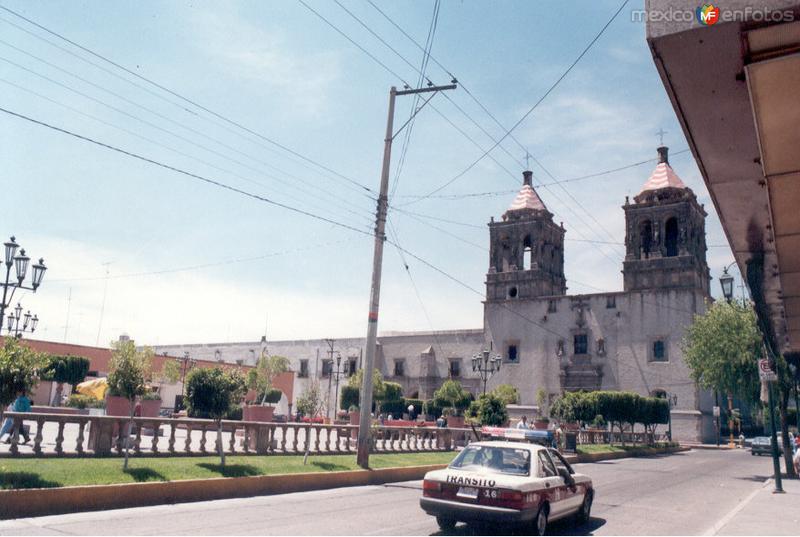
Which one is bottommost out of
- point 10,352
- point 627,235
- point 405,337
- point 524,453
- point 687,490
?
point 687,490

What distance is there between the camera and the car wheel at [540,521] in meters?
8.95

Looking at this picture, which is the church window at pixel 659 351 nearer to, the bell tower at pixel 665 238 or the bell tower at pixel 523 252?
the bell tower at pixel 665 238

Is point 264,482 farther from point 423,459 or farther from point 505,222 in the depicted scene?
point 505,222

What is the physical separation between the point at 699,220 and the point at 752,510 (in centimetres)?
4904

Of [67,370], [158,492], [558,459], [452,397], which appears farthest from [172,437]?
[452,397]

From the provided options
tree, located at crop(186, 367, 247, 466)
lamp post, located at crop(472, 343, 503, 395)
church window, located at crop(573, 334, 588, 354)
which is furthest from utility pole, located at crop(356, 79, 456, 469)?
church window, located at crop(573, 334, 588, 354)

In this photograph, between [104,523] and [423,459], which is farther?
[423,459]

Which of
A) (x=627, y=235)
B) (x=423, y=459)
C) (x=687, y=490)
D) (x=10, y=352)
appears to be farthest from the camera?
(x=627, y=235)

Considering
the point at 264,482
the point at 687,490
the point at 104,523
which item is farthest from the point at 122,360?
the point at 687,490

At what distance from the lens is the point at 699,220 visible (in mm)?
56625

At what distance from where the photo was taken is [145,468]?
41.6ft

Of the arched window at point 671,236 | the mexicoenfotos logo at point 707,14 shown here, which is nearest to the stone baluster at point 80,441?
the mexicoenfotos logo at point 707,14

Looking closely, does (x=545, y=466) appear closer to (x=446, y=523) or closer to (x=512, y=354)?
(x=446, y=523)

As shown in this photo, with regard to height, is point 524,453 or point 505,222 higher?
point 505,222
